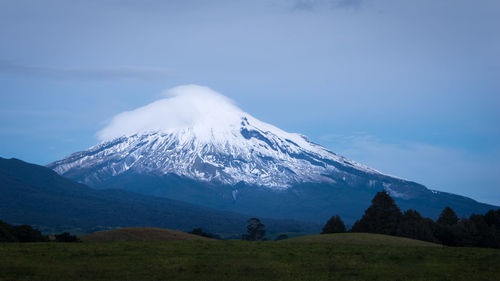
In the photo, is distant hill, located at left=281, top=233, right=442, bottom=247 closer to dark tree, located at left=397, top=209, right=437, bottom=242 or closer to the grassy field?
the grassy field

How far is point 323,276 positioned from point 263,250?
414 inches

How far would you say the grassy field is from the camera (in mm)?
26297

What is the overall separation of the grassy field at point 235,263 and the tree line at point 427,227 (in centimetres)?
3443

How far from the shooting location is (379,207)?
79312 mm

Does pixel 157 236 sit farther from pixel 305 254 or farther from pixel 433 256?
pixel 433 256

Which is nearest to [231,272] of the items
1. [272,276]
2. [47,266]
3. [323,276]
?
[272,276]

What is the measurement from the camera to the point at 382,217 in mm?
78562

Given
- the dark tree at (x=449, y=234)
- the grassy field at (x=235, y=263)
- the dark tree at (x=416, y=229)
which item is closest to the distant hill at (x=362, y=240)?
the grassy field at (x=235, y=263)

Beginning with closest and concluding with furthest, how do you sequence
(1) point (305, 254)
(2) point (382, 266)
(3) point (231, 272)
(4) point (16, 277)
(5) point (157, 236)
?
(4) point (16, 277) → (3) point (231, 272) → (2) point (382, 266) → (1) point (305, 254) → (5) point (157, 236)

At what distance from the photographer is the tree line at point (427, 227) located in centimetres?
6762

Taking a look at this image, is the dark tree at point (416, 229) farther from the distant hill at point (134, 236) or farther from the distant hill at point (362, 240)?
the distant hill at point (134, 236)

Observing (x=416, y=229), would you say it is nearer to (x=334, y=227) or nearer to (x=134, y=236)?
(x=334, y=227)

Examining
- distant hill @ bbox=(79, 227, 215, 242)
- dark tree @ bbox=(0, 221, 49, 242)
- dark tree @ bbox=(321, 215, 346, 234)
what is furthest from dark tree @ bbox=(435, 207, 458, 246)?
dark tree @ bbox=(0, 221, 49, 242)

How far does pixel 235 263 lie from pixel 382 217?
5321 cm
